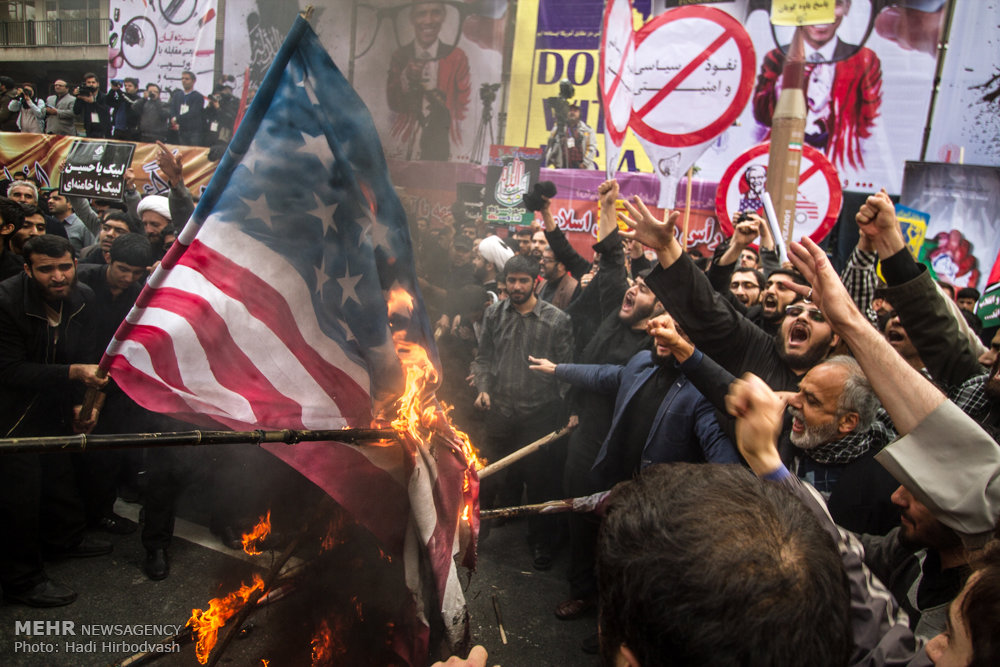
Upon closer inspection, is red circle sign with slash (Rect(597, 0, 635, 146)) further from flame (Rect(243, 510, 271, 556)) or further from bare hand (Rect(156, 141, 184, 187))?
flame (Rect(243, 510, 271, 556))

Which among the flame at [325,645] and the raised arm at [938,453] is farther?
the flame at [325,645]

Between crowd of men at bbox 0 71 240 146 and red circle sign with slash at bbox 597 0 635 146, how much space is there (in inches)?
367

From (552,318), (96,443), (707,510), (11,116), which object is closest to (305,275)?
(96,443)

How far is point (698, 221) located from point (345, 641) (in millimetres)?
9116

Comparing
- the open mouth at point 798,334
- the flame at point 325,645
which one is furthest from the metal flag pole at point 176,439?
the open mouth at point 798,334

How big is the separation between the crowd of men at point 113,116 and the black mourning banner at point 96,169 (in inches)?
77.6

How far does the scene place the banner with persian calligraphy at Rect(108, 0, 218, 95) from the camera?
15.1 meters

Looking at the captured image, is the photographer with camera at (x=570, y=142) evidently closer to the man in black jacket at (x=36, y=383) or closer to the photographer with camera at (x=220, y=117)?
the photographer with camera at (x=220, y=117)

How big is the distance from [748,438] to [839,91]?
424 inches

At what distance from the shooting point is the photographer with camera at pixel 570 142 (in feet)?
40.0

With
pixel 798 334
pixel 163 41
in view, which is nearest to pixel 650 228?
pixel 798 334

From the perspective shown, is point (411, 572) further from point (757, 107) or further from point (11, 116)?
point (11, 116)

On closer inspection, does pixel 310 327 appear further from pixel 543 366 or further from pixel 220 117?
pixel 220 117

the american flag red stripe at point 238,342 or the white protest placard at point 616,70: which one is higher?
the white protest placard at point 616,70
